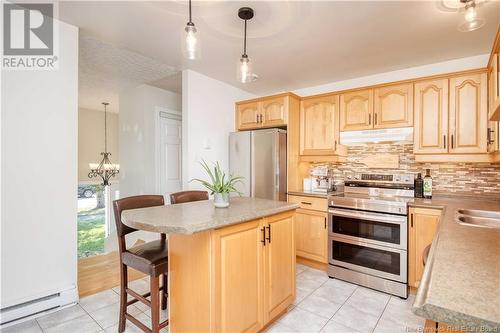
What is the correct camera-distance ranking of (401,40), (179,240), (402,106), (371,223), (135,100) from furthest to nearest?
1. (135,100)
2. (402,106)
3. (371,223)
4. (401,40)
5. (179,240)

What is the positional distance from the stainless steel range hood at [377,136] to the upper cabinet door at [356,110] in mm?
76

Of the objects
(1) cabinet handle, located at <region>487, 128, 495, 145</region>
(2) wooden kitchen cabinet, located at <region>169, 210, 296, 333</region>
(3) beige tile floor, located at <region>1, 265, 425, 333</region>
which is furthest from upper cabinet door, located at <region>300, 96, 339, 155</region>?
(2) wooden kitchen cabinet, located at <region>169, 210, 296, 333</region>

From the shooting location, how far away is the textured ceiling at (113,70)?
110 inches

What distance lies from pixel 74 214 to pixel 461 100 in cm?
381

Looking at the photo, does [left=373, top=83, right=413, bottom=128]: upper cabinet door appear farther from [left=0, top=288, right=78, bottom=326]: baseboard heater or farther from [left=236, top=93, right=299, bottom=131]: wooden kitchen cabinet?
[left=0, top=288, right=78, bottom=326]: baseboard heater

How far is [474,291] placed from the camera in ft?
2.22

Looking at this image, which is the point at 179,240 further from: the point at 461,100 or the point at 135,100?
the point at 135,100

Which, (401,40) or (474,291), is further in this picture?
(401,40)

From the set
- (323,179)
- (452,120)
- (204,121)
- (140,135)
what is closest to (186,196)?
(204,121)

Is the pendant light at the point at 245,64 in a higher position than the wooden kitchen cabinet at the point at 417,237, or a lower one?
higher

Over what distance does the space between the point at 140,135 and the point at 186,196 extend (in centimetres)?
240

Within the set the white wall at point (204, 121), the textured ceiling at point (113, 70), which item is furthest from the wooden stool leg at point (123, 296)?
the textured ceiling at point (113, 70)

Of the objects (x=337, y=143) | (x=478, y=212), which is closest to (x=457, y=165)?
(x=478, y=212)

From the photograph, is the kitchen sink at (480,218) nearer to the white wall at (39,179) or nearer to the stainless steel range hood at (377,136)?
the stainless steel range hood at (377,136)
